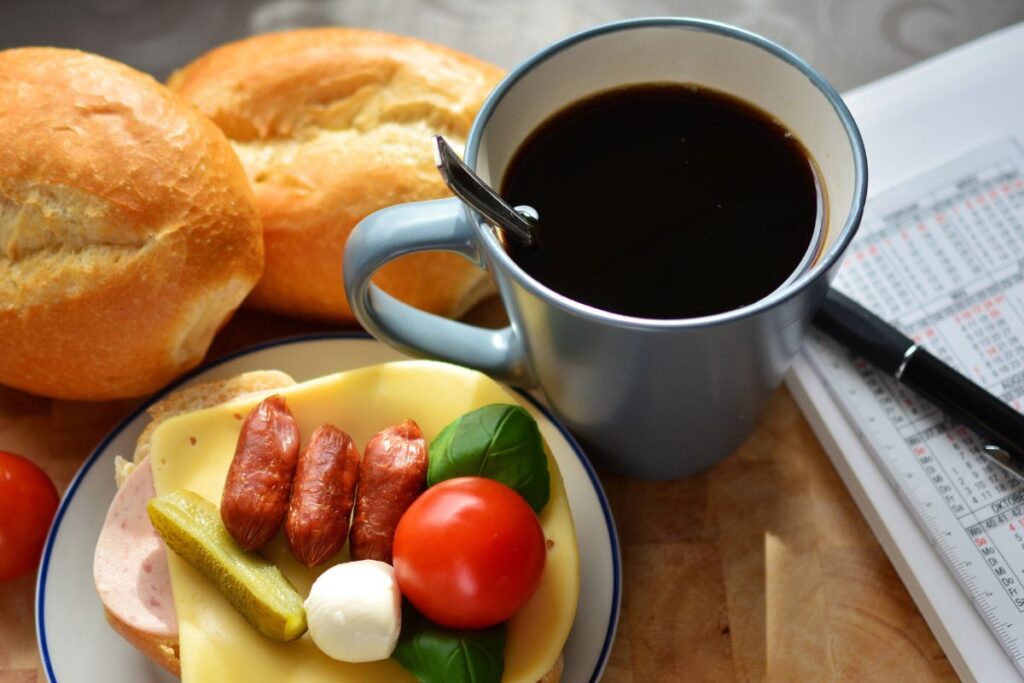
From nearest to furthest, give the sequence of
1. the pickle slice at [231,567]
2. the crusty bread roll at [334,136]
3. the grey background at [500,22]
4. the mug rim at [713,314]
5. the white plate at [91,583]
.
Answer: the mug rim at [713,314], the pickle slice at [231,567], the white plate at [91,583], the crusty bread roll at [334,136], the grey background at [500,22]

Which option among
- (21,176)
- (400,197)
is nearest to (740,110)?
(400,197)

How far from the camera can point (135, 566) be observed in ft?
4.05

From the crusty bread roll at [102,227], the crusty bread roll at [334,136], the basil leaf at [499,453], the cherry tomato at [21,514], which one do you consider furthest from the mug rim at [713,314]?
the cherry tomato at [21,514]

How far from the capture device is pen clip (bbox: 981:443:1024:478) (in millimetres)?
1306

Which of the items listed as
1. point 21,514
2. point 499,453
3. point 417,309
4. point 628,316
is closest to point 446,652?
point 499,453

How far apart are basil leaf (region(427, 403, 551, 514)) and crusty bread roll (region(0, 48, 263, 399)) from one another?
400 millimetres

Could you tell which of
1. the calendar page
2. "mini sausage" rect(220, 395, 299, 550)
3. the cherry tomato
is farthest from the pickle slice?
the calendar page

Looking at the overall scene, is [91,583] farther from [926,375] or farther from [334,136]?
[926,375]

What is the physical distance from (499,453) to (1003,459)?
64cm

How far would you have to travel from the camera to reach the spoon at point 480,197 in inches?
39.9

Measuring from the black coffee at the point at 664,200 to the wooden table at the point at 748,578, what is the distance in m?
0.38

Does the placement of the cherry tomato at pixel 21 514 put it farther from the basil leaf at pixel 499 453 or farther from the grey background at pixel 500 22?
the grey background at pixel 500 22

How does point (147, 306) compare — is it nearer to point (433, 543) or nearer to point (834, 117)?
point (433, 543)

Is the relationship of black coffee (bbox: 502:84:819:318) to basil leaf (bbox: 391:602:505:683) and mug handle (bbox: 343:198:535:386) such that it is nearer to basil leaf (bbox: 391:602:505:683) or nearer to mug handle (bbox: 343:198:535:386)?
mug handle (bbox: 343:198:535:386)
